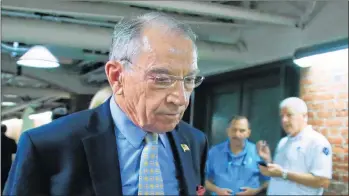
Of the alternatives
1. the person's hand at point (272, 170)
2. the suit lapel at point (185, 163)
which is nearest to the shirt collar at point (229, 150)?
the person's hand at point (272, 170)

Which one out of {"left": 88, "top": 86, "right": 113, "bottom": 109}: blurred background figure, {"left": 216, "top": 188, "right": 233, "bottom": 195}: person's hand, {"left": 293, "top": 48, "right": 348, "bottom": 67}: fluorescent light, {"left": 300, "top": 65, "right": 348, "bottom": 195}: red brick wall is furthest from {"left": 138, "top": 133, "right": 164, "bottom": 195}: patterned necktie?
{"left": 216, "top": 188, "right": 233, "bottom": 195}: person's hand

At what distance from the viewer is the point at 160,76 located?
56 centimetres

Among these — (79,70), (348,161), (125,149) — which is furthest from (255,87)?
(79,70)

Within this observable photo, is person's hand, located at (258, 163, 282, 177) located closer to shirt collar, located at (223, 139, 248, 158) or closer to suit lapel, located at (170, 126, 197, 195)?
shirt collar, located at (223, 139, 248, 158)

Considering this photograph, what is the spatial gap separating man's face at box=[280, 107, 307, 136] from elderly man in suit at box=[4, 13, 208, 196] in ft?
2.95

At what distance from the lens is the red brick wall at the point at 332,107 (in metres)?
1.51

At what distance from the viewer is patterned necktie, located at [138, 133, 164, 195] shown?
65 centimetres

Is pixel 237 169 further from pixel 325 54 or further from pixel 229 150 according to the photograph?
pixel 325 54

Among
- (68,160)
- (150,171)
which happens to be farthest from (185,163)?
(68,160)

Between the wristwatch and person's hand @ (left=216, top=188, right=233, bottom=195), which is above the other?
the wristwatch

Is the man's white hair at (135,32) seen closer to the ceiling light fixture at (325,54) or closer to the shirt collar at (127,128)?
the shirt collar at (127,128)

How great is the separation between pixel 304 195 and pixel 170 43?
1.26 m

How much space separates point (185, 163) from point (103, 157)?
0.15 meters

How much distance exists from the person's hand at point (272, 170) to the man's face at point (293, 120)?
5.9 inches
